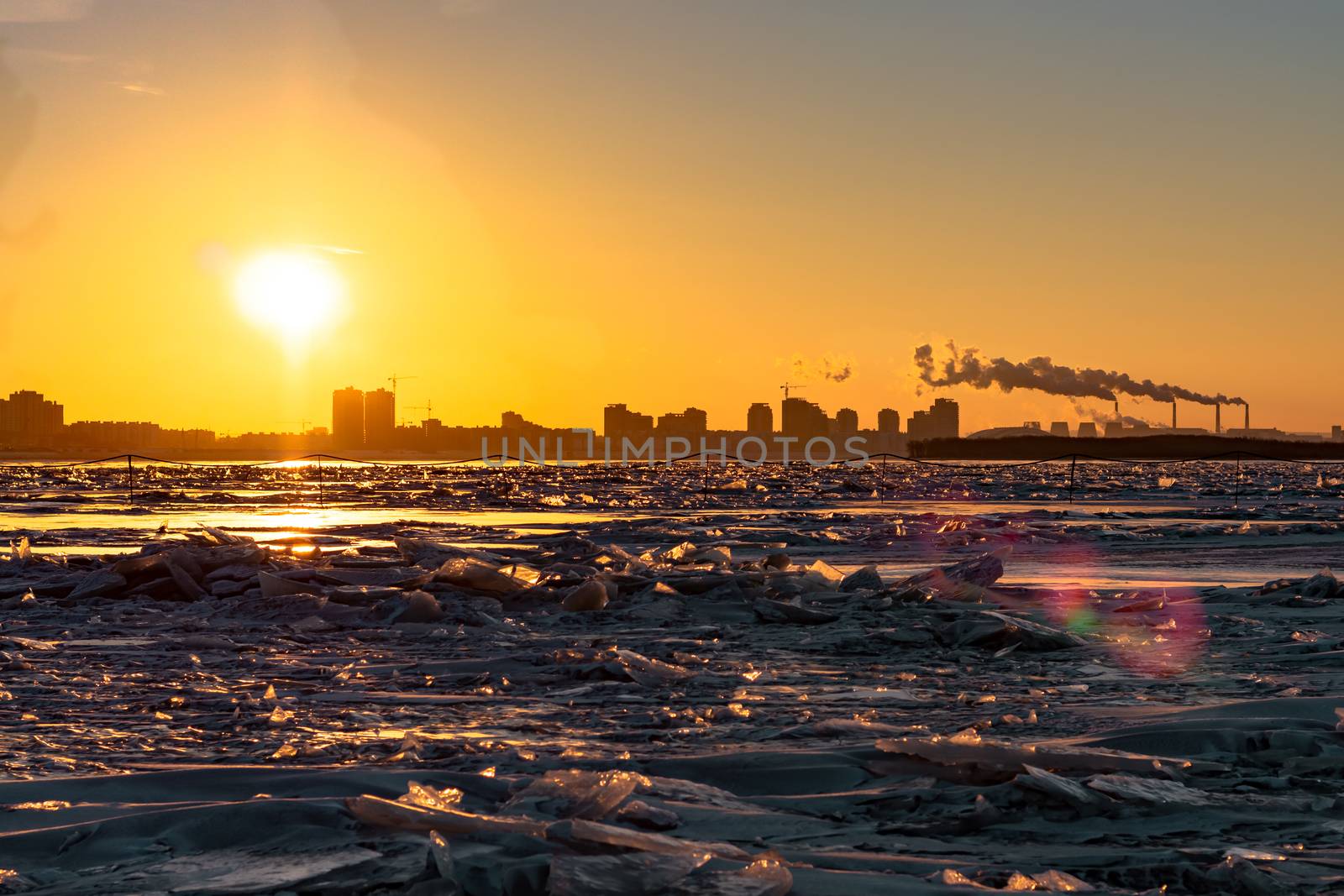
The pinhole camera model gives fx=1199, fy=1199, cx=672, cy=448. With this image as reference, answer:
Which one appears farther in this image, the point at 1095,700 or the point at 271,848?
the point at 1095,700

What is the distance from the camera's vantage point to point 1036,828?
3619mm

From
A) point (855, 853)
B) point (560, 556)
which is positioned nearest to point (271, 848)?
point (855, 853)

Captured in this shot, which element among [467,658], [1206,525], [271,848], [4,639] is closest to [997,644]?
[467,658]

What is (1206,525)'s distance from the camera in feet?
69.4

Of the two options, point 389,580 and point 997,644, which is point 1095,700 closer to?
point 997,644

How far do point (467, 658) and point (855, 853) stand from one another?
4.36 metres

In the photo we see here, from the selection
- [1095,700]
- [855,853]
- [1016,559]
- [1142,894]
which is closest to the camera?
[1142,894]

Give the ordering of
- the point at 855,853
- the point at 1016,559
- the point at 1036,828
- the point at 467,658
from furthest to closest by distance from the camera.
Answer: the point at 1016,559, the point at 467,658, the point at 1036,828, the point at 855,853

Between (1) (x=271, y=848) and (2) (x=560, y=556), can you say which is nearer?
(1) (x=271, y=848)

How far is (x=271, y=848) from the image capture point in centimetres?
342

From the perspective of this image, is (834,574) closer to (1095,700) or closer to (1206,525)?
(1095,700)

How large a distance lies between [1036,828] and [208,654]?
565 cm

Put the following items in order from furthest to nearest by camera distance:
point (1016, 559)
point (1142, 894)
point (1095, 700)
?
point (1016, 559)
point (1095, 700)
point (1142, 894)

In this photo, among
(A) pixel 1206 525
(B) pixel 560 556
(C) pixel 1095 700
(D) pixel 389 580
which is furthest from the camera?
(A) pixel 1206 525
